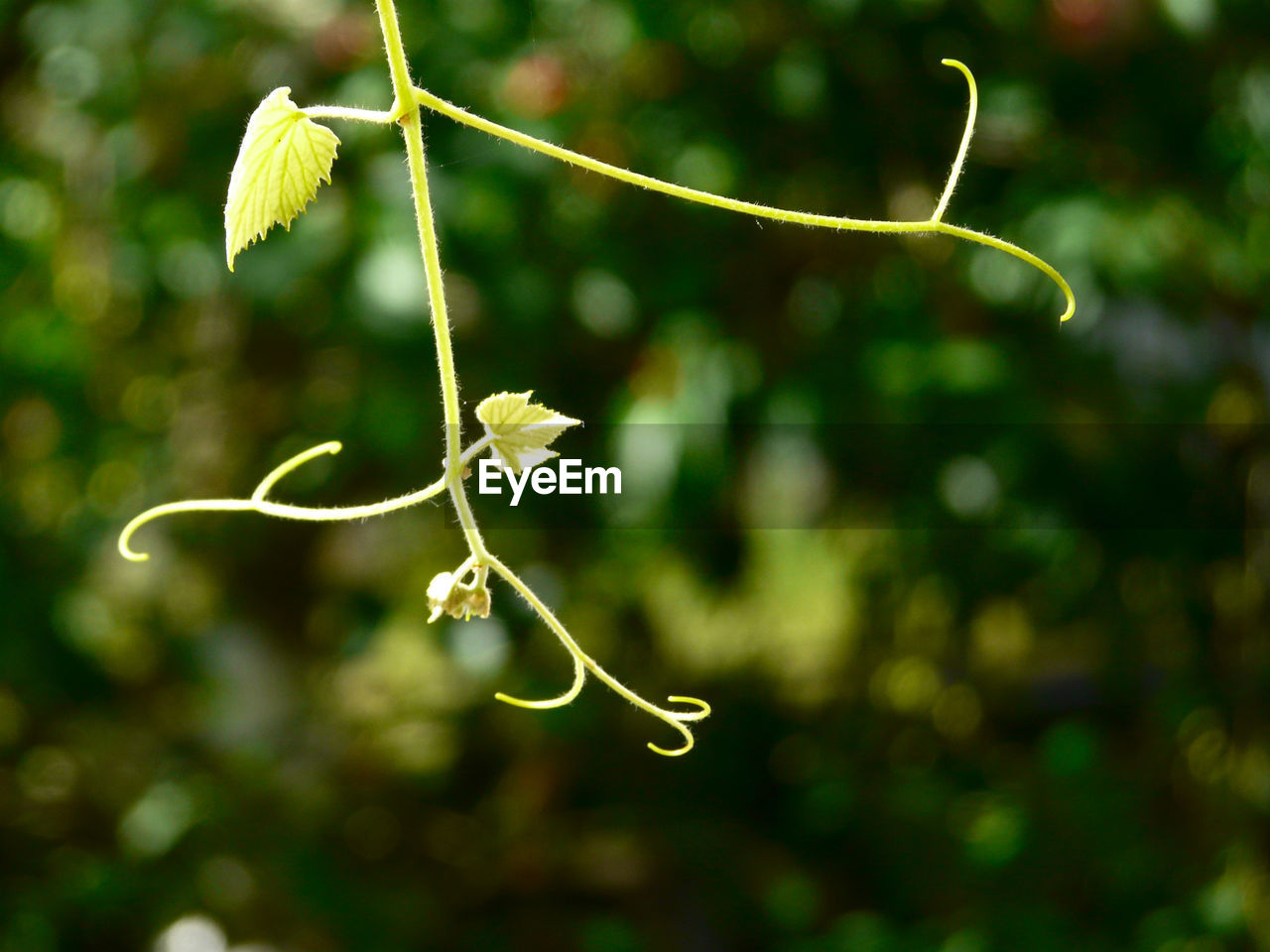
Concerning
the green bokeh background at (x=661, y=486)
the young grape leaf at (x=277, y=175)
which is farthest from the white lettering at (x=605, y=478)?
the young grape leaf at (x=277, y=175)

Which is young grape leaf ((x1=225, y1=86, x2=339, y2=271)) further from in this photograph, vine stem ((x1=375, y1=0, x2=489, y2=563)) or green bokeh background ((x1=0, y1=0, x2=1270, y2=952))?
green bokeh background ((x1=0, y1=0, x2=1270, y2=952))

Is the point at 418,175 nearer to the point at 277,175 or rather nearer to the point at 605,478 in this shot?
the point at 277,175

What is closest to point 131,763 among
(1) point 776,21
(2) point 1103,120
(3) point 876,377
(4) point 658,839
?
(4) point 658,839

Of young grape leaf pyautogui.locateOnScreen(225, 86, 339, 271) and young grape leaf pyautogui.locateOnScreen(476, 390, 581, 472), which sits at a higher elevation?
young grape leaf pyautogui.locateOnScreen(225, 86, 339, 271)

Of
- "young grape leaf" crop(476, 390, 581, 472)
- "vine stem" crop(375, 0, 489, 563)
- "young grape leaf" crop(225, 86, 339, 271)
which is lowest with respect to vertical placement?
"young grape leaf" crop(476, 390, 581, 472)

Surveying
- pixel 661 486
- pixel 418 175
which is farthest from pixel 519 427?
pixel 661 486

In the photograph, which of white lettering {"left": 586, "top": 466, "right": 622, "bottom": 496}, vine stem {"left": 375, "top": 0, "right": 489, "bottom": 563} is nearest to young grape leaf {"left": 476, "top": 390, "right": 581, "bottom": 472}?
vine stem {"left": 375, "top": 0, "right": 489, "bottom": 563}
